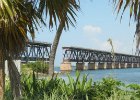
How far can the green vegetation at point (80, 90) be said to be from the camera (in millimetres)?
9750

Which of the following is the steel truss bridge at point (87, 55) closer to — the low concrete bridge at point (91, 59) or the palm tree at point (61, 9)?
the low concrete bridge at point (91, 59)

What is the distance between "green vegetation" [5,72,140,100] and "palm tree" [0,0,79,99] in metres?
1.62

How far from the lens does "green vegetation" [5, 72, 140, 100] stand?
975cm

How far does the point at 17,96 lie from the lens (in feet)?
28.7

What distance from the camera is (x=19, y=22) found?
8156 millimetres

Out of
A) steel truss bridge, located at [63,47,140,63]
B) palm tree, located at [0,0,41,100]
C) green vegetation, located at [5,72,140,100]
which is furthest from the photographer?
steel truss bridge, located at [63,47,140,63]

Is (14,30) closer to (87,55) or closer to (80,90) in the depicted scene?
(80,90)

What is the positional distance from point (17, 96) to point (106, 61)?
14219cm

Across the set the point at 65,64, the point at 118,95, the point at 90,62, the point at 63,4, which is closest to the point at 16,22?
the point at 63,4

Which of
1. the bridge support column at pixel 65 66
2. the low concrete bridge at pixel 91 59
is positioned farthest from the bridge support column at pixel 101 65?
the bridge support column at pixel 65 66

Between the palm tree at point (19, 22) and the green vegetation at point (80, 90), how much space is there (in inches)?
63.7

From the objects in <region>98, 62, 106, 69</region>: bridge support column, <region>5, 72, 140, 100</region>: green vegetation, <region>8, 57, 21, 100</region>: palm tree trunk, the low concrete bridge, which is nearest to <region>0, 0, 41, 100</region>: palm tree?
<region>8, 57, 21, 100</region>: palm tree trunk

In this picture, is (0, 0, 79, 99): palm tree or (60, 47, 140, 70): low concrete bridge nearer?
(0, 0, 79, 99): palm tree

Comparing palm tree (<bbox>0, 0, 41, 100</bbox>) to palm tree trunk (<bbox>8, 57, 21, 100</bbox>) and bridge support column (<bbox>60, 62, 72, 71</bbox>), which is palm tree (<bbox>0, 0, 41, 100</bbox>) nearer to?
palm tree trunk (<bbox>8, 57, 21, 100</bbox>)
